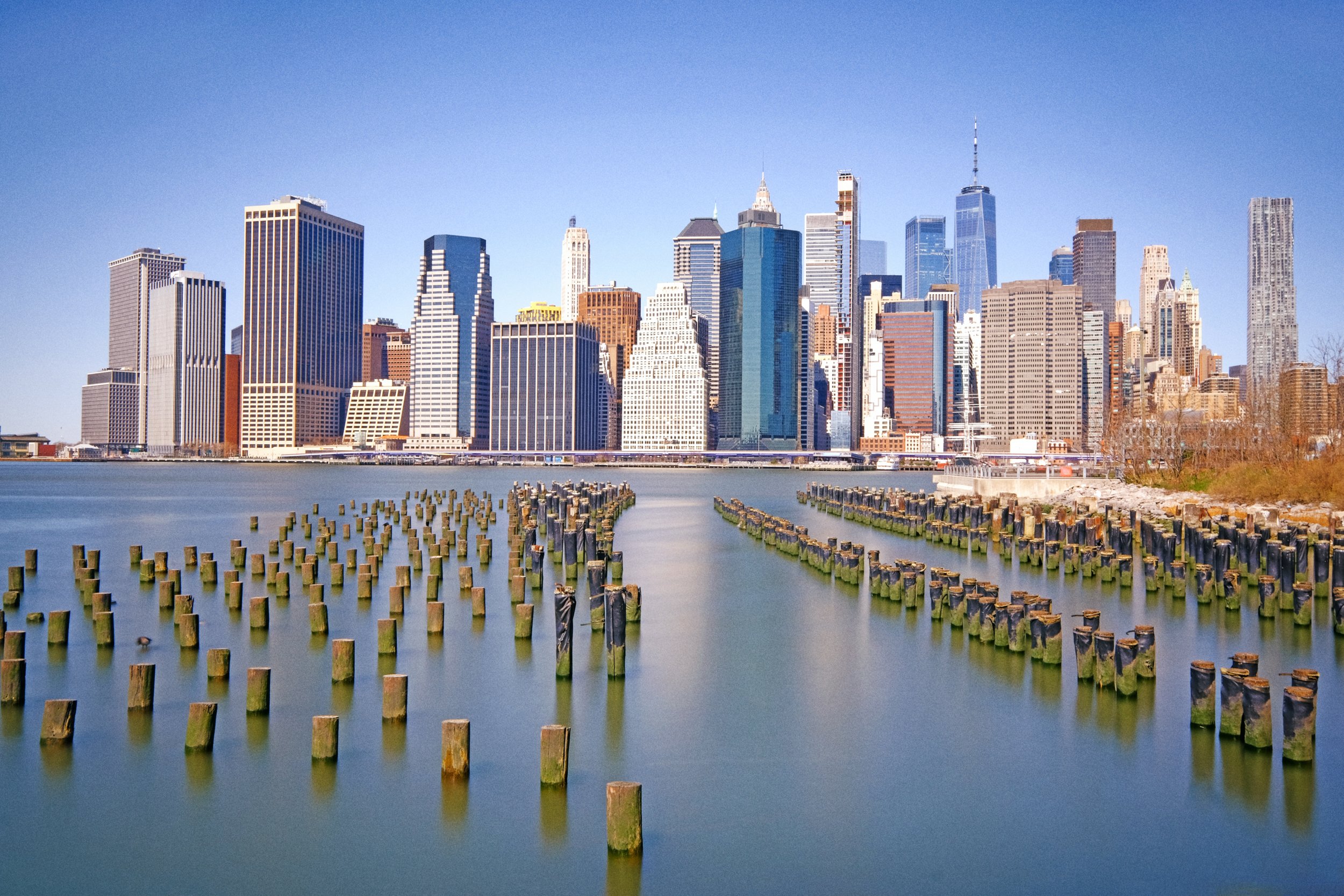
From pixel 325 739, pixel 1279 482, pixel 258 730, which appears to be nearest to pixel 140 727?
pixel 258 730

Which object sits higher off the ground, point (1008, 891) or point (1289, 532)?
point (1289, 532)

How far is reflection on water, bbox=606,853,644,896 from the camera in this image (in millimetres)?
12836

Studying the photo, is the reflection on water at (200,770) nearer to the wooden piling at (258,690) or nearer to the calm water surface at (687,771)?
the calm water surface at (687,771)

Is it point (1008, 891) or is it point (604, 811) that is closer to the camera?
point (1008, 891)

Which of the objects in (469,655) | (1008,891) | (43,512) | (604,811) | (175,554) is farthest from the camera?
(43,512)

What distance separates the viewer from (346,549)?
46.9 metres

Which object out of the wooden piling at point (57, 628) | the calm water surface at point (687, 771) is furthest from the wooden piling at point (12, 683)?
the wooden piling at point (57, 628)

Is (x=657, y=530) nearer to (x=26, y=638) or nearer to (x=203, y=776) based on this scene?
(x=26, y=638)

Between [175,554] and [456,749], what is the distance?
34.4 meters

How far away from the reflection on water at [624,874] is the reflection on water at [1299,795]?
854 centimetres

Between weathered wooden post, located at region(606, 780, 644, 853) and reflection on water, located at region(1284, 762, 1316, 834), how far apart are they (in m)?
8.53

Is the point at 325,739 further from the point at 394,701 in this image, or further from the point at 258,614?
the point at 258,614

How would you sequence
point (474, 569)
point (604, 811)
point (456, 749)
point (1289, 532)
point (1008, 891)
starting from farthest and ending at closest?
point (474, 569)
point (1289, 532)
point (456, 749)
point (604, 811)
point (1008, 891)

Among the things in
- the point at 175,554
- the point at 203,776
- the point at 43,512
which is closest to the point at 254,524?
the point at 175,554
